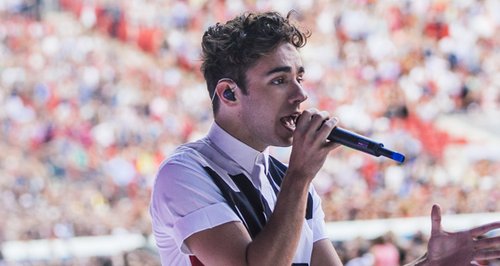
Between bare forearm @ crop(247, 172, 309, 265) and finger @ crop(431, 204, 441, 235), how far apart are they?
0.32 metres

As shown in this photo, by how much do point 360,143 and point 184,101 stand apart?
11.1 metres

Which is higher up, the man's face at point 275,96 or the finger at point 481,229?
the man's face at point 275,96

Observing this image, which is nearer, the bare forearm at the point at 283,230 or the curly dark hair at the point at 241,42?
the bare forearm at the point at 283,230

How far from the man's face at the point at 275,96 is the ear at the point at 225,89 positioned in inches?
0.9

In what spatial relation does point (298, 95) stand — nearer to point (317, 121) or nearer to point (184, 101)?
point (317, 121)

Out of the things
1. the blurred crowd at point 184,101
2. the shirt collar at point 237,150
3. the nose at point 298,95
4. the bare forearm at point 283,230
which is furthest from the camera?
the blurred crowd at point 184,101

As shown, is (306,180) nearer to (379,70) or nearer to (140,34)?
(379,70)

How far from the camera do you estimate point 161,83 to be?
13.7 meters

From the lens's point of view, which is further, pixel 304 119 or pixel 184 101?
pixel 184 101

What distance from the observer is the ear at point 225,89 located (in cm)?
225

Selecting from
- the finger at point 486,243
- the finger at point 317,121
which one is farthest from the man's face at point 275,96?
the finger at point 486,243

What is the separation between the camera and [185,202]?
214 cm

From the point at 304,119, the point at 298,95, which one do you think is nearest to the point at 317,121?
the point at 304,119

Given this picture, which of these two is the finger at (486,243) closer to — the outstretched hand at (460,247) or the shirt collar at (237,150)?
the outstretched hand at (460,247)
